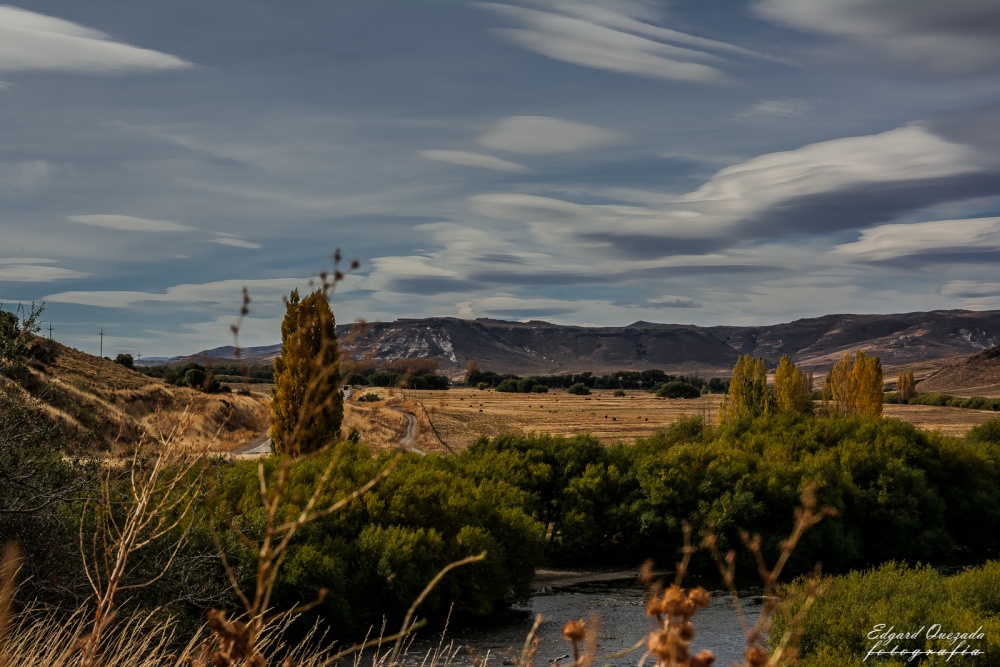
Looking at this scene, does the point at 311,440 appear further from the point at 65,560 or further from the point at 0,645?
the point at 0,645

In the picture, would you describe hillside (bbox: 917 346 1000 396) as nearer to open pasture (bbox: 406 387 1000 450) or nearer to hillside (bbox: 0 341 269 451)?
open pasture (bbox: 406 387 1000 450)

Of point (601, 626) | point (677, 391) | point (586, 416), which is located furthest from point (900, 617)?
point (677, 391)

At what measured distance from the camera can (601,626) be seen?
20.3 meters

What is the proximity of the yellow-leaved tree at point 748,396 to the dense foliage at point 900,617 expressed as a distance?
79.2 feet

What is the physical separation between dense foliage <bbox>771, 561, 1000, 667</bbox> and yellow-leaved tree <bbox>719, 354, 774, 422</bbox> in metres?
24.2

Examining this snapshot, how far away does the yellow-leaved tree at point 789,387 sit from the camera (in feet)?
156

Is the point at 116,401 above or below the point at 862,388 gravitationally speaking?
below

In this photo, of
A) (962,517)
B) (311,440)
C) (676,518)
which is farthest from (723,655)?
(962,517)

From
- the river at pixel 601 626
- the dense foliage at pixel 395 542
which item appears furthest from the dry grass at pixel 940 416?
the dense foliage at pixel 395 542

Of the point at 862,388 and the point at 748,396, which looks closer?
the point at 748,396

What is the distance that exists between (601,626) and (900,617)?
24.8 feet

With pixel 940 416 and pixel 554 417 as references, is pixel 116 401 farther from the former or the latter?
pixel 940 416

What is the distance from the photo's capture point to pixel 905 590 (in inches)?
608

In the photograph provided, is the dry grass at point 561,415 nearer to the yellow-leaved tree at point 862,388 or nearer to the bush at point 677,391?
the bush at point 677,391
